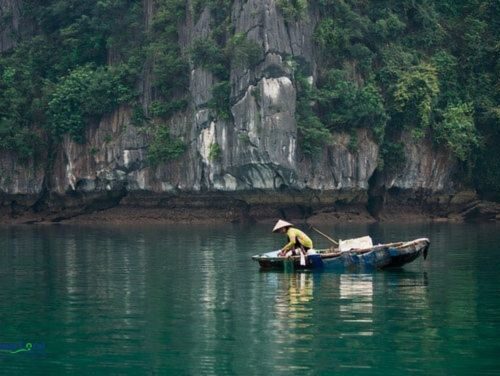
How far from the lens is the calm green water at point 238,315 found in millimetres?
15727

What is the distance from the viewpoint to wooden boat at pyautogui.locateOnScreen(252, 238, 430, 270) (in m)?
25.2

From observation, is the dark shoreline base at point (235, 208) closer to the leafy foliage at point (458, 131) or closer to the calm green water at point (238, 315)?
the leafy foliage at point (458, 131)

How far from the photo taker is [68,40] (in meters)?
46.5


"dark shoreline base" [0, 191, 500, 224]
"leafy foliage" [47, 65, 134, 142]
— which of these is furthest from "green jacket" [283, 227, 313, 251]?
"leafy foliage" [47, 65, 134, 142]

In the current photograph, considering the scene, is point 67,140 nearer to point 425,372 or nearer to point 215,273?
point 215,273

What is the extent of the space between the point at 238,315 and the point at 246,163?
891 inches

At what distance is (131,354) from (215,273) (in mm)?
9414

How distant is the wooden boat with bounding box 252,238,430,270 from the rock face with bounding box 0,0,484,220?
16.2 m

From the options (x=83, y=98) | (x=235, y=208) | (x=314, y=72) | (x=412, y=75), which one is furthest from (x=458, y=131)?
(x=83, y=98)

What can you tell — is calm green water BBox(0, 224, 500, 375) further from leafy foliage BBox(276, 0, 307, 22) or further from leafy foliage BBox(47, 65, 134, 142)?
leafy foliage BBox(47, 65, 134, 142)

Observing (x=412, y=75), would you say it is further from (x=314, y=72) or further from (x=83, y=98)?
(x=83, y=98)

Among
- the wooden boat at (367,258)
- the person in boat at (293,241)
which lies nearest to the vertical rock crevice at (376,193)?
the person in boat at (293,241)

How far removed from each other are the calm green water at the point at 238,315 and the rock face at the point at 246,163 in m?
11.0

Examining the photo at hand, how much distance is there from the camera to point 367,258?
2528 cm
